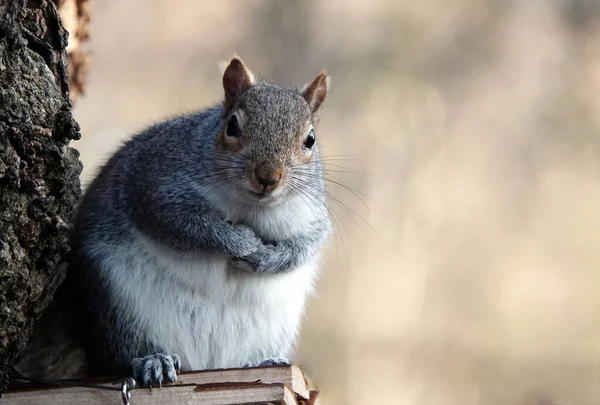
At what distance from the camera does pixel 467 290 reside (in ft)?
16.5

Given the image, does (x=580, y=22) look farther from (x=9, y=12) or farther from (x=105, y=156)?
(x=9, y=12)

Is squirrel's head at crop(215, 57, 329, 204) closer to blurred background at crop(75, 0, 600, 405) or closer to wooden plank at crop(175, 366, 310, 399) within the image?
wooden plank at crop(175, 366, 310, 399)

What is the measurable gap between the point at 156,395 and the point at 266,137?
775mm

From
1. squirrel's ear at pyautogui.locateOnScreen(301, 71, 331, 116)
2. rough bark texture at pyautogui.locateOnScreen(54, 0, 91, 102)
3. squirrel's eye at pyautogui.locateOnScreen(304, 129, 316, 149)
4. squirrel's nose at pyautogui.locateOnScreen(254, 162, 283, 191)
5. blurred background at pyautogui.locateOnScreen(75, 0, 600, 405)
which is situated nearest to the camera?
squirrel's nose at pyautogui.locateOnScreen(254, 162, 283, 191)

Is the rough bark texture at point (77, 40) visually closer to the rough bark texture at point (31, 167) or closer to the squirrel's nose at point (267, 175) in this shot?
the rough bark texture at point (31, 167)

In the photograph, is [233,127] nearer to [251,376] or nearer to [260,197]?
[260,197]

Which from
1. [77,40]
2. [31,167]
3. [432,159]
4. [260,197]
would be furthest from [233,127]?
[432,159]

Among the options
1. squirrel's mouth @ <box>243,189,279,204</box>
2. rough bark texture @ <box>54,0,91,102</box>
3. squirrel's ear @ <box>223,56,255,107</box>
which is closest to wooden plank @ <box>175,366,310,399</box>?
squirrel's mouth @ <box>243,189,279,204</box>

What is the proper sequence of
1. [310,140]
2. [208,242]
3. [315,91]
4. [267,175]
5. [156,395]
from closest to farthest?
[156,395]
[267,175]
[208,242]
[310,140]
[315,91]

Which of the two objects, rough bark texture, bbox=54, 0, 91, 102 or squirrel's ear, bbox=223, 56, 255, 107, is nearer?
Result: squirrel's ear, bbox=223, 56, 255, 107

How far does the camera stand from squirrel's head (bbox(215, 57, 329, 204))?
8.53 feet

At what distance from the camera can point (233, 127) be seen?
9.00ft

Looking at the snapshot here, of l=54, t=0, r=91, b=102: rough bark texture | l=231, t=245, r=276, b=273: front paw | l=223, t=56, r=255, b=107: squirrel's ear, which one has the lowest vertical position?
l=231, t=245, r=276, b=273: front paw

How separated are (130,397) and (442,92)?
345 cm
